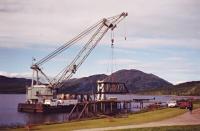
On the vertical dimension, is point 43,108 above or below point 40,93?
below

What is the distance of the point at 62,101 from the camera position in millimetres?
122625

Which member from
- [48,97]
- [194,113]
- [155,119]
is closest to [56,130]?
[155,119]

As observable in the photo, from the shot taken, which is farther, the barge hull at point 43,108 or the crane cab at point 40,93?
the crane cab at point 40,93

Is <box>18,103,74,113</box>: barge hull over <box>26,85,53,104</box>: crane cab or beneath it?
beneath

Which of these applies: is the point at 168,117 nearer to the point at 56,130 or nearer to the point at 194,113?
the point at 194,113

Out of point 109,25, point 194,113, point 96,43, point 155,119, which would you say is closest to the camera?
point 155,119

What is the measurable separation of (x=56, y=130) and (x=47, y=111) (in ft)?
251

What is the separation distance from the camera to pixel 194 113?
5328 cm

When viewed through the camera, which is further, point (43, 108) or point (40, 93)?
point (40, 93)

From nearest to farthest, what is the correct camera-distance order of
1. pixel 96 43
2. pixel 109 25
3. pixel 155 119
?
pixel 155 119, pixel 109 25, pixel 96 43

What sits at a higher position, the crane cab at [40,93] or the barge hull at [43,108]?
the crane cab at [40,93]

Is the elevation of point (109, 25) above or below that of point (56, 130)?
above

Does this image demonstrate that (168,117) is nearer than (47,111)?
Yes

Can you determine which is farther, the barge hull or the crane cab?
the crane cab
